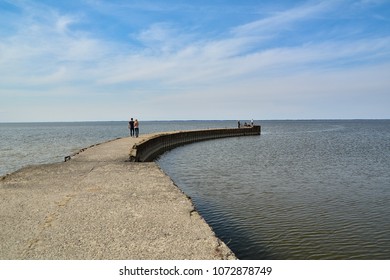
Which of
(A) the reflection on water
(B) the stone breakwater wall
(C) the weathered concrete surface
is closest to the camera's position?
(C) the weathered concrete surface

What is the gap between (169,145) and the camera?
1462 inches

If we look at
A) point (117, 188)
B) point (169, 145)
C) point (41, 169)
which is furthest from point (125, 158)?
point (169, 145)

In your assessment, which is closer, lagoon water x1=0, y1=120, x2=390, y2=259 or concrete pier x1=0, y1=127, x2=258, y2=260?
concrete pier x1=0, y1=127, x2=258, y2=260

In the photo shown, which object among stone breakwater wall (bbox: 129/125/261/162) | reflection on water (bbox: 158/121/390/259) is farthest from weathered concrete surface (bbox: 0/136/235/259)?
stone breakwater wall (bbox: 129/125/261/162)

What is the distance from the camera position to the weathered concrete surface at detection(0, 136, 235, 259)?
5066mm

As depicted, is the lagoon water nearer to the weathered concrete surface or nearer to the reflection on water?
the reflection on water

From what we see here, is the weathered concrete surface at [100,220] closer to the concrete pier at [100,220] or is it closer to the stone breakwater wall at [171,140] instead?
the concrete pier at [100,220]

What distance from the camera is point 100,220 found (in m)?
6.43

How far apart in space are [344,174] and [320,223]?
10127mm

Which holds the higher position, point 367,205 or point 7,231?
point 7,231

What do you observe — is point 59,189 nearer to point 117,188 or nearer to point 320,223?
point 117,188

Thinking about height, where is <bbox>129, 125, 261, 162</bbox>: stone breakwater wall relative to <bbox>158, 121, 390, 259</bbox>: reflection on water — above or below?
above

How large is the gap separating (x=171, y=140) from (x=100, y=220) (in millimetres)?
31829

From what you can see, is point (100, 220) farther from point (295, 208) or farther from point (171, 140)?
point (171, 140)
